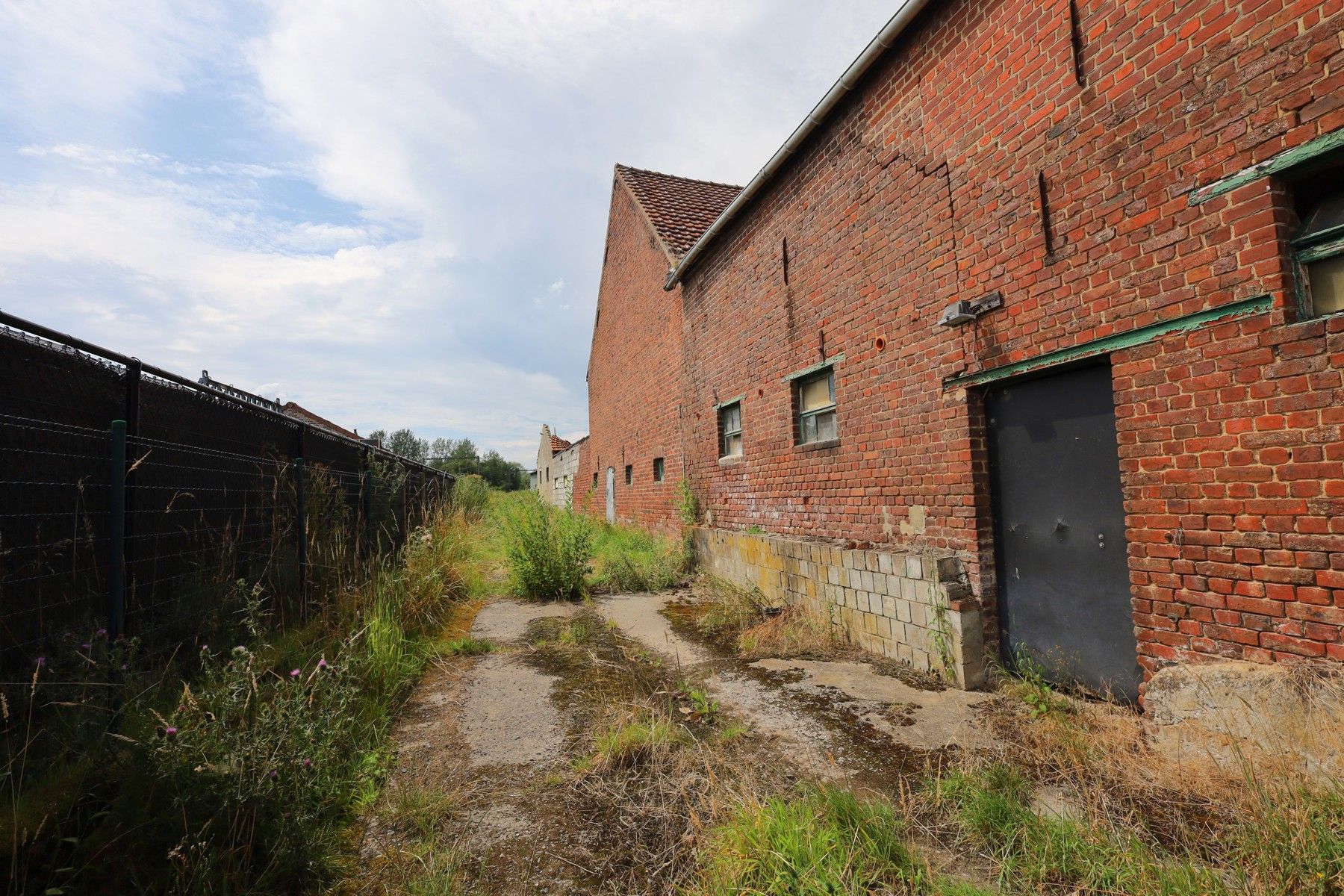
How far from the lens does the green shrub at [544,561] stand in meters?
7.80

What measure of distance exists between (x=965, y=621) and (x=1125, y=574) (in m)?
Result: 1.05

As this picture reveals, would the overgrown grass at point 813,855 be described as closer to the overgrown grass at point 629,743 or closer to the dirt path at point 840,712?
the dirt path at point 840,712

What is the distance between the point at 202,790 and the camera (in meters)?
2.11

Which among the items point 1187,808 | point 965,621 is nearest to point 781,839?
point 1187,808

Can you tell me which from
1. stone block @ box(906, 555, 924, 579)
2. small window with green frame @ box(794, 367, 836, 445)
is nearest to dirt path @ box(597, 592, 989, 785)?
stone block @ box(906, 555, 924, 579)

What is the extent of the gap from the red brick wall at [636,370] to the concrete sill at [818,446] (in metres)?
3.89

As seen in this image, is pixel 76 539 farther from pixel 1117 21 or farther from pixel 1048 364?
pixel 1117 21

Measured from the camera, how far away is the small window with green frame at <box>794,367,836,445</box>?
6309mm

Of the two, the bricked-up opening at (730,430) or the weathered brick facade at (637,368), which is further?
the weathered brick facade at (637,368)

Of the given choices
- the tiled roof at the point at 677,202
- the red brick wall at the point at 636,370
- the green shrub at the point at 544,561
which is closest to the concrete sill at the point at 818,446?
the green shrub at the point at 544,561

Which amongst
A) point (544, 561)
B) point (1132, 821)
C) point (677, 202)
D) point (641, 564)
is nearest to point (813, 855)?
point (1132, 821)

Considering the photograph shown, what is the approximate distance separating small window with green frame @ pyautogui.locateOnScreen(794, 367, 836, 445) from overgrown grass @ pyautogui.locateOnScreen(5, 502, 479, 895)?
4.80 meters

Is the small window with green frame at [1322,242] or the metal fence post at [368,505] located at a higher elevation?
the small window with green frame at [1322,242]

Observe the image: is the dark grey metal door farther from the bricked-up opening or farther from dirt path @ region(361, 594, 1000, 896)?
the bricked-up opening
